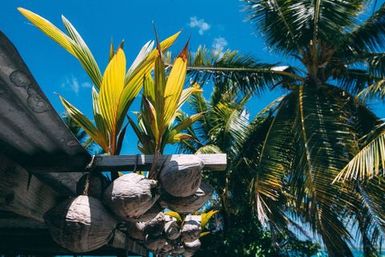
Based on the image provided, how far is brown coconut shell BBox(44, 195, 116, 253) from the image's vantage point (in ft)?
5.59

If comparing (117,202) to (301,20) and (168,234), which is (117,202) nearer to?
(168,234)

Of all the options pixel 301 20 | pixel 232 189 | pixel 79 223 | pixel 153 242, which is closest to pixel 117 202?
pixel 79 223

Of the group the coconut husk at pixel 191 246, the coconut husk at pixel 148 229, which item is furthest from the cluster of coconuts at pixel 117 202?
the coconut husk at pixel 191 246

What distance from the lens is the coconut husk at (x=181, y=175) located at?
1.87m

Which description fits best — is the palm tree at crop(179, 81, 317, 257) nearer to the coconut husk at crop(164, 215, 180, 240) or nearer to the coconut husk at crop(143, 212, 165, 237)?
the coconut husk at crop(164, 215, 180, 240)

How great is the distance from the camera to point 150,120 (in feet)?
7.13

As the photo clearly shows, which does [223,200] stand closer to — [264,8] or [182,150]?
[182,150]

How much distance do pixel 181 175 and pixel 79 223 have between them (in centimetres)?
44

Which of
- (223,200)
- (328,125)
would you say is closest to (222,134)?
(223,200)

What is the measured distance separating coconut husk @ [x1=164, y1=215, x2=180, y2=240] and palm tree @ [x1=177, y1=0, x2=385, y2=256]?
90.1 inches

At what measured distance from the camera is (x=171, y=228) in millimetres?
4227

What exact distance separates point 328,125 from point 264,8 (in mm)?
2894

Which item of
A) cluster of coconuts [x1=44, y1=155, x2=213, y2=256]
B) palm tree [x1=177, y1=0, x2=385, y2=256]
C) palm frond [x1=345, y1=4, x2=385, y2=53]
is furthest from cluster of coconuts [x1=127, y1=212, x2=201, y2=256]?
palm frond [x1=345, y1=4, x2=385, y2=53]

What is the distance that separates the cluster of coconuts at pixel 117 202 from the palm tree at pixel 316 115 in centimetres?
396
